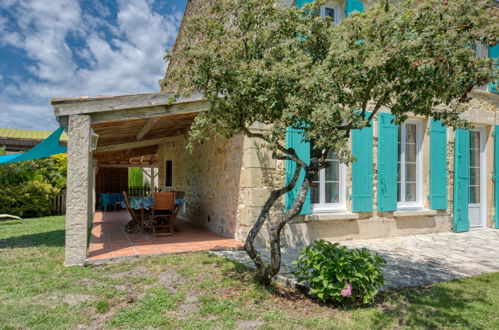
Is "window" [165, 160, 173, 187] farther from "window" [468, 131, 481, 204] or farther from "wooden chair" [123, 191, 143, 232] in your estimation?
"window" [468, 131, 481, 204]

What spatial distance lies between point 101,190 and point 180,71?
13506 mm

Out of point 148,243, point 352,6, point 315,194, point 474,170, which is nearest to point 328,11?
point 352,6

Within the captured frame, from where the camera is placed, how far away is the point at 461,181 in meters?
7.59

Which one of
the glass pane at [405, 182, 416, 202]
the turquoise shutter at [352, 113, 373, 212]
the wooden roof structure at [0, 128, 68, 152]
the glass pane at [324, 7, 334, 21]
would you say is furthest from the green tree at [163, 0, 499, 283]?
the wooden roof structure at [0, 128, 68, 152]

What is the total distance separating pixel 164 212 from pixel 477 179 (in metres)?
7.68

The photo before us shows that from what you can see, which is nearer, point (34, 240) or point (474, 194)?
point (34, 240)

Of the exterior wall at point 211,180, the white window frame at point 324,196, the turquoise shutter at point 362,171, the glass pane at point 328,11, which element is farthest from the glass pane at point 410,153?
the exterior wall at point 211,180

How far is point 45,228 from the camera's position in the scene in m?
8.51

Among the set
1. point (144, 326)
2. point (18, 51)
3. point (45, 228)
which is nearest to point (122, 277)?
point (144, 326)

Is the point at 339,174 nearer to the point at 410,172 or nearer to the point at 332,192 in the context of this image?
the point at 332,192

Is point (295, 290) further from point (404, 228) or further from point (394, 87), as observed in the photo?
point (404, 228)

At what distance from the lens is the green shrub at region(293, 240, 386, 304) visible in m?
3.19

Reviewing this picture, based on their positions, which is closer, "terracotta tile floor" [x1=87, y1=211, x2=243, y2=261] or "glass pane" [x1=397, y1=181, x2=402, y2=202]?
"terracotta tile floor" [x1=87, y1=211, x2=243, y2=261]

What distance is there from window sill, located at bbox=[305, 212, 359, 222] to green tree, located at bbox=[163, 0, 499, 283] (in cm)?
253
